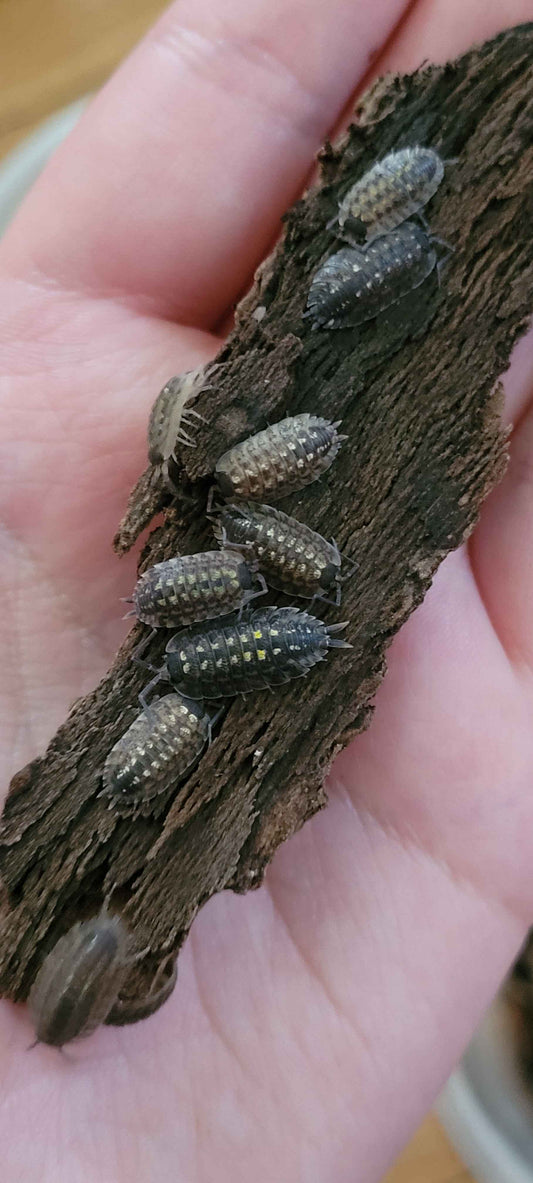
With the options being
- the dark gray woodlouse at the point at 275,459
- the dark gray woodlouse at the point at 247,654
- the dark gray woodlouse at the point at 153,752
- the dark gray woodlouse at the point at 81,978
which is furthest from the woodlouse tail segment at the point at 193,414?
the dark gray woodlouse at the point at 81,978

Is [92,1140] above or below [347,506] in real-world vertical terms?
below

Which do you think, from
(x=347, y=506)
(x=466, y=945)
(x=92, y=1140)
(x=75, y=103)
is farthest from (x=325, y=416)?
(x=75, y=103)

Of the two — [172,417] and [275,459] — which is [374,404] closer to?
[275,459]

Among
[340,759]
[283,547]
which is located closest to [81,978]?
[340,759]

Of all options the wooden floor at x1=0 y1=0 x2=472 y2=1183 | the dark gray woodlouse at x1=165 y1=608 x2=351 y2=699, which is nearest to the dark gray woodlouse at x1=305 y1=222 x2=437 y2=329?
the dark gray woodlouse at x1=165 y1=608 x2=351 y2=699

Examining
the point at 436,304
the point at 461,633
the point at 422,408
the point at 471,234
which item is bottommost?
the point at 461,633

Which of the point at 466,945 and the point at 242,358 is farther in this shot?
the point at 466,945

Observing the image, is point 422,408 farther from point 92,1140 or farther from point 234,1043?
point 92,1140

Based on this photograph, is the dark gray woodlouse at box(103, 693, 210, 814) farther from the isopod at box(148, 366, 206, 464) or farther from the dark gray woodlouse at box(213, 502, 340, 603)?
the isopod at box(148, 366, 206, 464)
